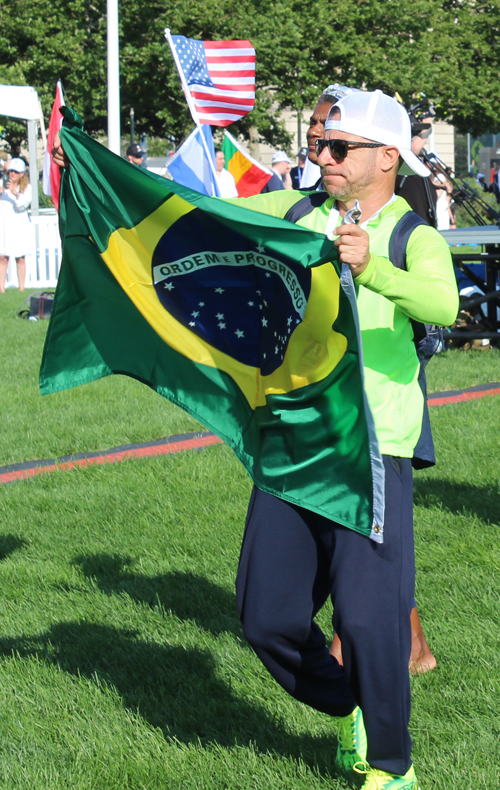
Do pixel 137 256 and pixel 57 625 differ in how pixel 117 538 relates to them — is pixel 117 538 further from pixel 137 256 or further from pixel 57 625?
pixel 137 256

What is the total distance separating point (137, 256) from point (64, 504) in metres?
2.95

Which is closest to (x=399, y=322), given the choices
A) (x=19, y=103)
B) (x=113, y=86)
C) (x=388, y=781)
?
(x=388, y=781)

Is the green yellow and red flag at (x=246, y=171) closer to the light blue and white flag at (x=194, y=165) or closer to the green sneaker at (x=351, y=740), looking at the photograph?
the light blue and white flag at (x=194, y=165)

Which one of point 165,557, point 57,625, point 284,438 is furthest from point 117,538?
point 284,438

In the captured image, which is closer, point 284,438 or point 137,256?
point 284,438

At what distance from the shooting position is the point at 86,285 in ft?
11.8

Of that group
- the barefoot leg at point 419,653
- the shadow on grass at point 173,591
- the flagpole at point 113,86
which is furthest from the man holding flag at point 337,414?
the flagpole at point 113,86

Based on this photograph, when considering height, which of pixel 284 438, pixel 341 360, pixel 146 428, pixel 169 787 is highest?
pixel 341 360

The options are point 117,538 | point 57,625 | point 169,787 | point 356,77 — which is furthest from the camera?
point 356,77

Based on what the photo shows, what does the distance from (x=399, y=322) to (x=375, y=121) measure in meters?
0.62

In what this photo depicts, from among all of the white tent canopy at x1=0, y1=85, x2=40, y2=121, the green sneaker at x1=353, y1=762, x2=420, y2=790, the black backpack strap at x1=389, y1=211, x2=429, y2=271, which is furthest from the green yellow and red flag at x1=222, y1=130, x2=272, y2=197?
the white tent canopy at x1=0, y1=85, x2=40, y2=121

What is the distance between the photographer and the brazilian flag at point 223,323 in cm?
278

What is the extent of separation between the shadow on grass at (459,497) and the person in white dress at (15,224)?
508 inches

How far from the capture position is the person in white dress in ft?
57.4
